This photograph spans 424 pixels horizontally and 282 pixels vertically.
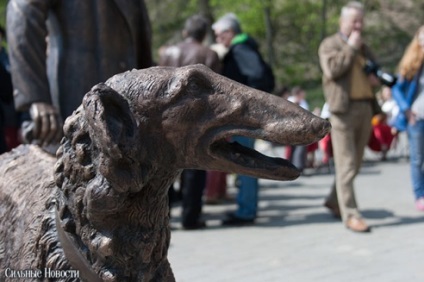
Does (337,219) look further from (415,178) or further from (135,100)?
(135,100)

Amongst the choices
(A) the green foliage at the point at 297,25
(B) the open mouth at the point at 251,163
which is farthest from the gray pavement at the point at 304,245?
(A) the green foliage at the point at 297,25

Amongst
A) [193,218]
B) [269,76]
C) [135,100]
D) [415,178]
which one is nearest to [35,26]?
[135,100]

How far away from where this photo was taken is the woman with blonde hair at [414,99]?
7980mm

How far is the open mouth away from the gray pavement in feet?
10.7

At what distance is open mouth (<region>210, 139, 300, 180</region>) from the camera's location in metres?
2.14

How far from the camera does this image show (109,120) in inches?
83.3

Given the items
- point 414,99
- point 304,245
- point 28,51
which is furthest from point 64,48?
point 414,99

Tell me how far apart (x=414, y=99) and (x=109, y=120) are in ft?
21.4

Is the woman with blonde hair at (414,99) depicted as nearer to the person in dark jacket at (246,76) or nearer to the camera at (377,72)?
the camera at (377,72)

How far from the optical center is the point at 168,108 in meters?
2.19

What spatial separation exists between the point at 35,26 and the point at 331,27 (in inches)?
942

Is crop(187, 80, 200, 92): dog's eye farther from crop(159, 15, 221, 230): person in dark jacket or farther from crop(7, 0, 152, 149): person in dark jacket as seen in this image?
crop(159, 15, 221, 230): person in dark jacket

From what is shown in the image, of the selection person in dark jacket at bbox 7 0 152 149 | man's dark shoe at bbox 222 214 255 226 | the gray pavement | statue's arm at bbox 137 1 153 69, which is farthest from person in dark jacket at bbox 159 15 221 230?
person in dark jacket at bbox 7 0 152 149

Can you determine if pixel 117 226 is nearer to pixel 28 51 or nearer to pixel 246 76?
pixel 28 51
